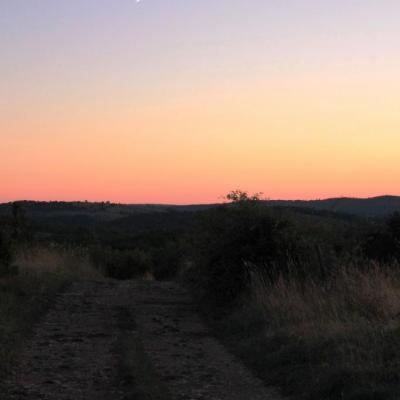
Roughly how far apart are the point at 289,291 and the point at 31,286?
7.77m

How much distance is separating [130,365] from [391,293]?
5.33 m

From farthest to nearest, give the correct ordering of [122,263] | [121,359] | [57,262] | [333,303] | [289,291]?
[122,263], [57,262], [289,291], [333,303], [121,359]

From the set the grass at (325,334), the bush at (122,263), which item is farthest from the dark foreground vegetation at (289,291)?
the bush at (122,263)

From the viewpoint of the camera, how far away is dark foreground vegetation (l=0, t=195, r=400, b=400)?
8.84 meters

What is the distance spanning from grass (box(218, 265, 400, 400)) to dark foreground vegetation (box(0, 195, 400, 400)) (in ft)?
0.07

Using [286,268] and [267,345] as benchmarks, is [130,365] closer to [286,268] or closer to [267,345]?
[267,345]

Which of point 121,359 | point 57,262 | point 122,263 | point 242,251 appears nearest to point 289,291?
point 242,251

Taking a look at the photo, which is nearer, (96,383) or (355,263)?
(96,383)

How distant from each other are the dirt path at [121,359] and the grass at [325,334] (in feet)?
1.57

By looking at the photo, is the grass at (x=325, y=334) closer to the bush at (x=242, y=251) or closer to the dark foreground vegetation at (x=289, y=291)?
the dark foreground vegetation at (x=289, y=291)

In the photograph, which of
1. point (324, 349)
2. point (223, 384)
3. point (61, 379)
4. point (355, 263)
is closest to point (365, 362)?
point (324, 349)

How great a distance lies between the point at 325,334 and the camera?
10.4 m

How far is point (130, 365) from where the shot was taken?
376 inches

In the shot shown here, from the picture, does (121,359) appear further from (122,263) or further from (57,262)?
(122,263)
